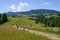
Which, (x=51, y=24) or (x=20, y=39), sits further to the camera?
(x=51, y=24)

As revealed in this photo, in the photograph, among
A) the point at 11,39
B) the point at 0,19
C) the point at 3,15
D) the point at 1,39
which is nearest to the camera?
the point at 1,39

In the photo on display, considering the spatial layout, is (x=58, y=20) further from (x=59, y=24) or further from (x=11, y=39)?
(x=11, y=39)

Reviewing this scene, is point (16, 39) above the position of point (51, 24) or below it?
above

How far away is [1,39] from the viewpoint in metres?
19.2

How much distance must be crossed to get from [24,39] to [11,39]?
1597mm

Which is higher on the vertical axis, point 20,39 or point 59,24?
point 20,39

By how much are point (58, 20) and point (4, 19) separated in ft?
149

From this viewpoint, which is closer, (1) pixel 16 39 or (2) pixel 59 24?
(1) pixel 16 39

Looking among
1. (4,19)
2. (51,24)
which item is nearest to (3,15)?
(4,19)

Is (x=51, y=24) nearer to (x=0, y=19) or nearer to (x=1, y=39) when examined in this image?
(x=0, y=19)

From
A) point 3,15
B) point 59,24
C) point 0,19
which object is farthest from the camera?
point 3,15

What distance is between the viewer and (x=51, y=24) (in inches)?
4648

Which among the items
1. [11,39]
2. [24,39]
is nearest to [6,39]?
[11,39]

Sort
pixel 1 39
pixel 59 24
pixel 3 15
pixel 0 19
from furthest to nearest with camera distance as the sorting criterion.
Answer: pixel 3 15, pixel 0 19, pixel 59 24, pixel 1 39
